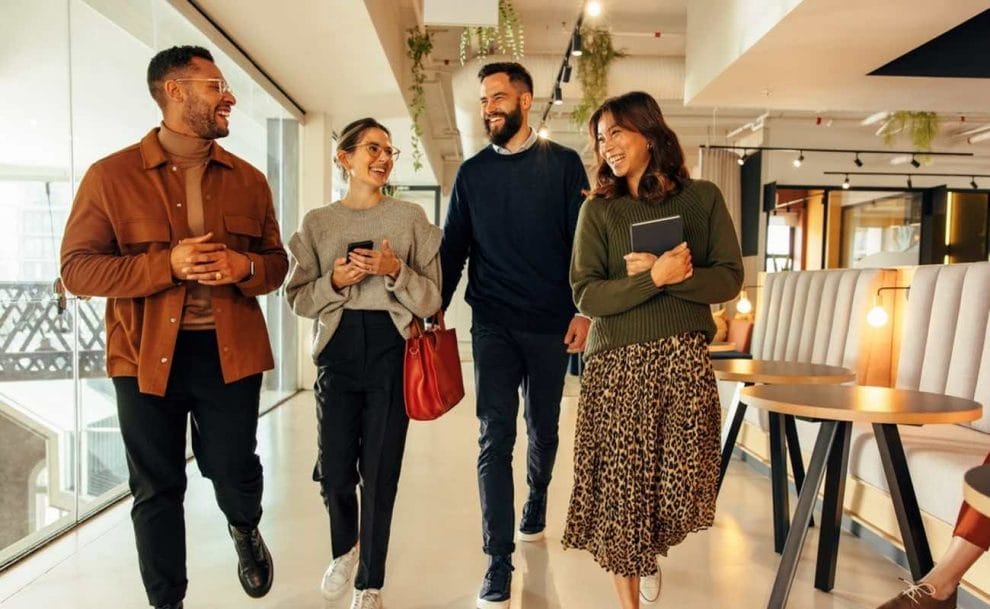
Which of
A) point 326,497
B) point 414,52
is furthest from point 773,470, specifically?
point 414,52

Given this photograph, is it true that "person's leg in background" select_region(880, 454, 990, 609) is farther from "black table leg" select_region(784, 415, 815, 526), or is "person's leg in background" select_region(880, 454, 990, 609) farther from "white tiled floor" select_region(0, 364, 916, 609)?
"black table leg" select_region(784, 415, 815, 526)

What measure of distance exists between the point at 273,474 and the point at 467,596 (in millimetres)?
1786

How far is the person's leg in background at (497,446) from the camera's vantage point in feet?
6.82

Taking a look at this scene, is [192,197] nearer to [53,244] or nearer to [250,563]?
[250,563]

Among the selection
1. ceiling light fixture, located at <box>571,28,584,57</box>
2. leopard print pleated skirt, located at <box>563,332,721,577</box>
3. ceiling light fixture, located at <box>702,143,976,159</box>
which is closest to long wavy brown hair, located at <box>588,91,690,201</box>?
leopard print pleated skirt, located at <box>563,332,721,577</box>

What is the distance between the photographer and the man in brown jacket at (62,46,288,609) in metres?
1.66

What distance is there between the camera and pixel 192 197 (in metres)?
1.80

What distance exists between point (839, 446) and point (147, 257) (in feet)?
6.79

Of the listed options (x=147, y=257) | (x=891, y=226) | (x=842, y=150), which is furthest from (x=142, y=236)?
(x=891, y=226)

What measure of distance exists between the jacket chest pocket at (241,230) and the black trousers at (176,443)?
265mm

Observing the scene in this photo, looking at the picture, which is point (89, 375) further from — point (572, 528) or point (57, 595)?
point (572, 528)

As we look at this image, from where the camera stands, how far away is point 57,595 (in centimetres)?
217

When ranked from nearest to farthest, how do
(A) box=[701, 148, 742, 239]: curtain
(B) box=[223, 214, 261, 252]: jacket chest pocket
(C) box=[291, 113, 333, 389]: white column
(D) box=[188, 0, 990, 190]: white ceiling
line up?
1. (B) box=[223, 214, 261, 252]: jacket chest pocket
2. (D) box=[188, 0, 990, 190]: white ceiling
3. (C) box=[291, 113, 333, 389]: white column
4. (A) box=[701, 148, 742, 239]: curtain

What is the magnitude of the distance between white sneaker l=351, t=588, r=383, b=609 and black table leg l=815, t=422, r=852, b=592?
4.74 ft
